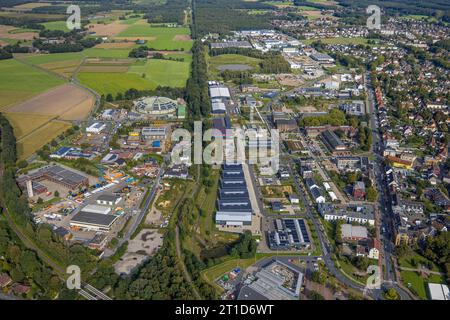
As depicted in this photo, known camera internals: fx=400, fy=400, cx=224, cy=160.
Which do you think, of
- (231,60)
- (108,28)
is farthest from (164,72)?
(108,28)

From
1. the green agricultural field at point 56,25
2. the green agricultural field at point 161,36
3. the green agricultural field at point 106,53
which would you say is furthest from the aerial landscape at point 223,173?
the green agricultural field at point 56,25

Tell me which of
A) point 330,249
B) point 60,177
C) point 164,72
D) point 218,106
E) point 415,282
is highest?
point 164,72

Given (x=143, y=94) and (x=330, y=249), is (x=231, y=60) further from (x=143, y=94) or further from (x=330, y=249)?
(x=330, y=249)

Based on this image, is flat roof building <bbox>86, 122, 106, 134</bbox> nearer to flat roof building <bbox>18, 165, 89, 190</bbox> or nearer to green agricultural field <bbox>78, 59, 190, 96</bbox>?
flat roof building <bbox>18, 165, 89, 190</bbox>

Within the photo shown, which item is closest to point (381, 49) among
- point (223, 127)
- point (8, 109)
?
point (223, 127)

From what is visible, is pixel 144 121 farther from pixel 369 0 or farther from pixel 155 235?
pixel 369 0

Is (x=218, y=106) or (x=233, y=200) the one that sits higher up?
(x=218, y=106)
